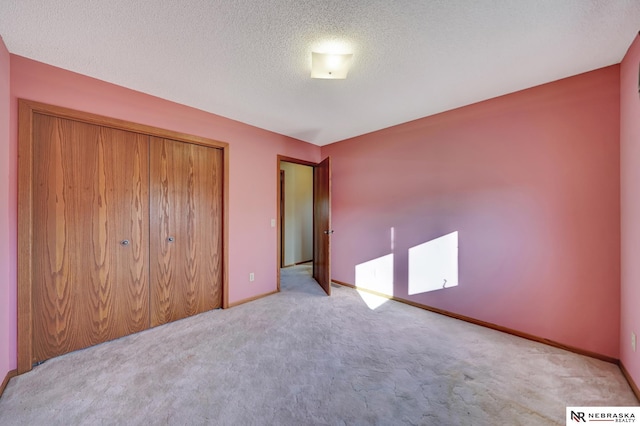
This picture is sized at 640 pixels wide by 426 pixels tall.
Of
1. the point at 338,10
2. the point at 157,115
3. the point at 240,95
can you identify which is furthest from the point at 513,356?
the point at 157,115

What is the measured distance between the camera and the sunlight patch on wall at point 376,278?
10.5 feet

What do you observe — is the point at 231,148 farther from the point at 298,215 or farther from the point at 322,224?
the point at 298,215

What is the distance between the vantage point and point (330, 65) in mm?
1764

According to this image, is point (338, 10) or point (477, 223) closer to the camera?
point (338, 10)

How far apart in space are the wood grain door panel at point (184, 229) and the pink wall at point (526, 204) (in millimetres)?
2325

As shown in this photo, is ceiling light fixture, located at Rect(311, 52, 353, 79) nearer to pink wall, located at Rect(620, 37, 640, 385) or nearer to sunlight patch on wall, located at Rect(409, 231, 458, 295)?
pink wall, located at Rect(620, 37, 640, 385)

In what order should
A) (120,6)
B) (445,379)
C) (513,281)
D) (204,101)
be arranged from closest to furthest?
(120,6)
(445,379)
(513,281)
(204,101)

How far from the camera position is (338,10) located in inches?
52.2

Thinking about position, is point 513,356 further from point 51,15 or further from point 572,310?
point 51,15

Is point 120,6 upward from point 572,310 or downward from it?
upward

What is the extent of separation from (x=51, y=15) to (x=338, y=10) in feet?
5.47

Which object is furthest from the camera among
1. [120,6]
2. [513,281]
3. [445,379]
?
[513,281]

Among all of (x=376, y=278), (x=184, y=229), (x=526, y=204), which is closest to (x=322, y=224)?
(x=376, y=278)

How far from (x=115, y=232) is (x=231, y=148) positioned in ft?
4.87
